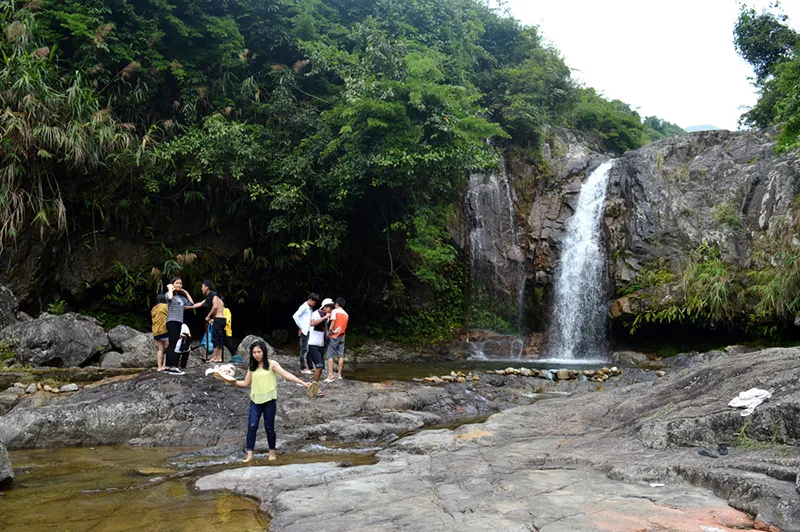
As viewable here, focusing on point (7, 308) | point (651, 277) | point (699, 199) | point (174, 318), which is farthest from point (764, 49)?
point (7, 308)

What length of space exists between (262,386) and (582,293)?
1387 centimetres

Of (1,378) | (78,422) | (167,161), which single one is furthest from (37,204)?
(78,422)

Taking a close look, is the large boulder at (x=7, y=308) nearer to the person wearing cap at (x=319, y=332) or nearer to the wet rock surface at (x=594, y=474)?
the person wearing cap at (x=319, y=332)

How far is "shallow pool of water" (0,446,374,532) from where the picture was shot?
3990 mm

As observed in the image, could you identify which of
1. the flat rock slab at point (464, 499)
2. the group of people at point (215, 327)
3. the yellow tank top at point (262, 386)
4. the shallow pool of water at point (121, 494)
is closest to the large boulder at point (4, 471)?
the shallow pool of water at point (121, 494)

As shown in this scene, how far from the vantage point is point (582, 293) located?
17.7 meters

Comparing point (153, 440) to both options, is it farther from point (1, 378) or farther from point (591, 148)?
point (591, 148)

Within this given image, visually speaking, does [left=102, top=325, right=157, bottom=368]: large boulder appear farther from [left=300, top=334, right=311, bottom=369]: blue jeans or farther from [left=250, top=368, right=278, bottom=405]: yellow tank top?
[left=250, top=368, right=278, bottom=405]: yellow tank top

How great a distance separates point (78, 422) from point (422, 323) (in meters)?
12.5

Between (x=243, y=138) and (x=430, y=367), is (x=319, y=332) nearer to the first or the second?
(x=430, y=367)

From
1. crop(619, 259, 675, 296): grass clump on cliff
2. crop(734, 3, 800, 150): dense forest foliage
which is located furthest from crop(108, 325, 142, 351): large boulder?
crop(734, 3, 800, 150): dense forest foliage

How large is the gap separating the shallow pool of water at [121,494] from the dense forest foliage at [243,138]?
8.28m

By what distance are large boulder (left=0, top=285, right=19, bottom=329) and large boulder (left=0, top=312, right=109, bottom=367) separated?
2.44 ft

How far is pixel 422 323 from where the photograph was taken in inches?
725
